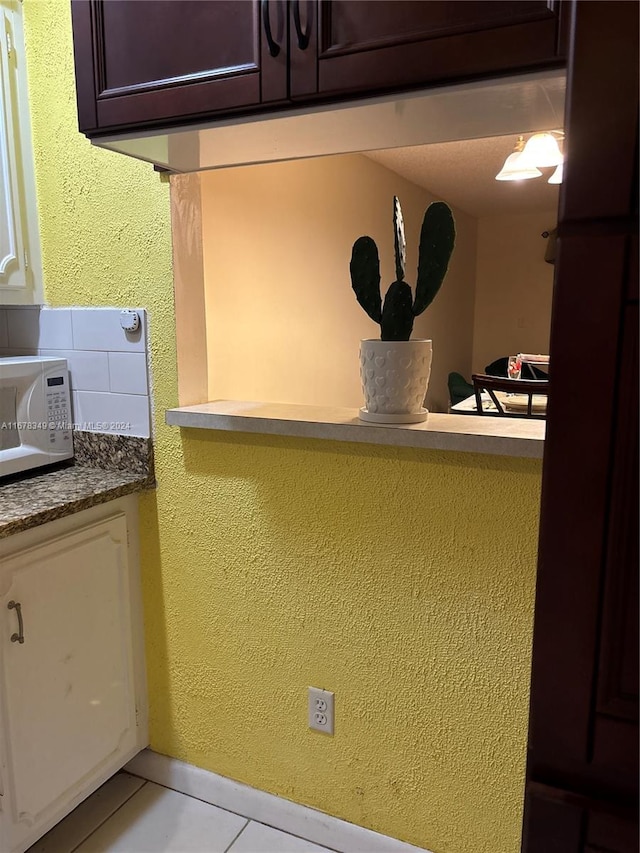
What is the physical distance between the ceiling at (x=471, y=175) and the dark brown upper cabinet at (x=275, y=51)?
5.63 feet

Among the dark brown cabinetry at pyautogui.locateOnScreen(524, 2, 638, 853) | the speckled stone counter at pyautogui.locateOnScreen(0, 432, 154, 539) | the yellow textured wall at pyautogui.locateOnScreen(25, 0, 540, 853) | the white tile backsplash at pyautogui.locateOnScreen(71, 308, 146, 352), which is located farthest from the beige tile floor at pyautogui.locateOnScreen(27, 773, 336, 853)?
the white tile backsplash at pyautogui.locateOnScreen(71, 308, 146, 352)

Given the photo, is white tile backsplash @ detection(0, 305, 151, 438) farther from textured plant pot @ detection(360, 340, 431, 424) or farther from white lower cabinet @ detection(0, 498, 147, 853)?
textured plant pot @ detection(360, 340, 431, 424)

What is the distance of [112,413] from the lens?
5.20ft

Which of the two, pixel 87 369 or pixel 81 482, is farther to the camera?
pixel 87 369

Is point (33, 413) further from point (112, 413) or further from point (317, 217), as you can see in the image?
point (317, 217)

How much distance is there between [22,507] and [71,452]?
363 mm

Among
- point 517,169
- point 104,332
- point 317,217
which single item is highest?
point 517,169

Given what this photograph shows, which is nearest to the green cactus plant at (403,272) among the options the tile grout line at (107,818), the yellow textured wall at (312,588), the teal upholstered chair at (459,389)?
the yellow textured wall at (312,588)

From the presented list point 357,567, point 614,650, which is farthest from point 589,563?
point 357,567

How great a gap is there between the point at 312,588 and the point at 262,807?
62 cm

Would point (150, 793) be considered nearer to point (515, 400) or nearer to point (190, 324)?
point (190, 324)

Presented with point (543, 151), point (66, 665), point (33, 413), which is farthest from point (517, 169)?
point (66, 665)

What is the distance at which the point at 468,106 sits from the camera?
96cm

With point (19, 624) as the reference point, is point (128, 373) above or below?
above
